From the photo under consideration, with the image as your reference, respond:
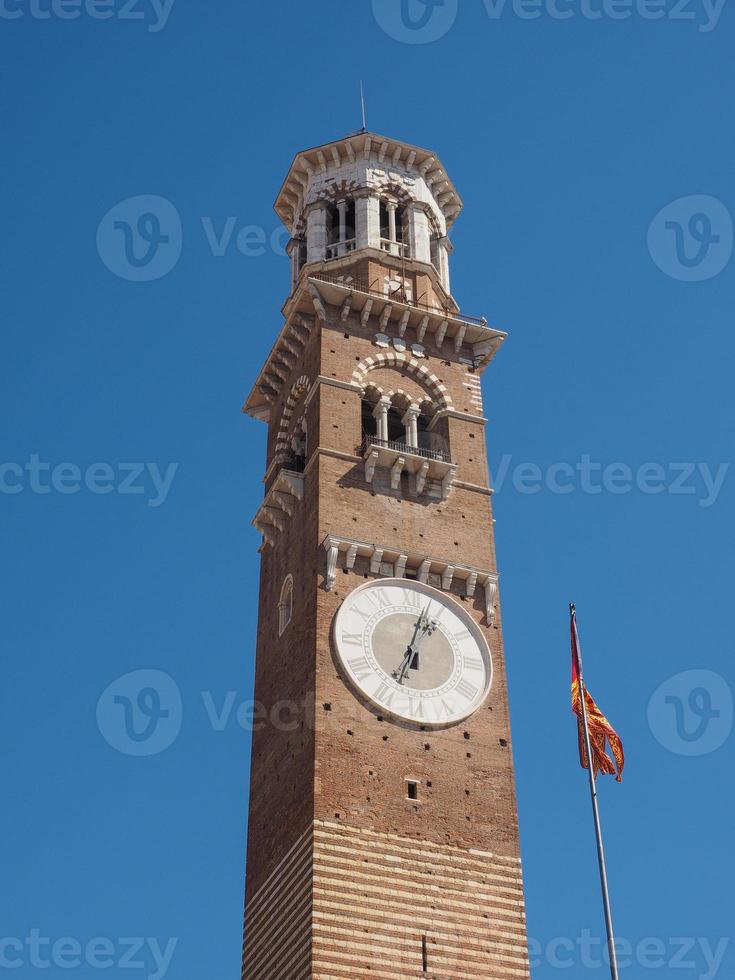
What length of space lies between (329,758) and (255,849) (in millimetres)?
4418

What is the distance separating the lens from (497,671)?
150ft

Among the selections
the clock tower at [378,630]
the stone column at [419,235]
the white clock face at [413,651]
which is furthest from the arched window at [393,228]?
the white clock face at [413,651]

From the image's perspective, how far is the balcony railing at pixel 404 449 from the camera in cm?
4875

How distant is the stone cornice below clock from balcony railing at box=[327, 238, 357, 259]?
47.7 feet

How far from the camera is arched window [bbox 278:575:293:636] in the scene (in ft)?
155

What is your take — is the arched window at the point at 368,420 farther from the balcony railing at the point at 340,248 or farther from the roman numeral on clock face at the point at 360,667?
the roman numeral on clock face at the point at 360,667

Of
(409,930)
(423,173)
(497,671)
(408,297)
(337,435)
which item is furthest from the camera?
(423,173)

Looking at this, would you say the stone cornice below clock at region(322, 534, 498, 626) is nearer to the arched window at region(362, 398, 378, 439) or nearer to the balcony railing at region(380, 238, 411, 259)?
the arched window at region(362, 398, 378, 439)

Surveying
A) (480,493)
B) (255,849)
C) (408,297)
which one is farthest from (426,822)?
(408,297)

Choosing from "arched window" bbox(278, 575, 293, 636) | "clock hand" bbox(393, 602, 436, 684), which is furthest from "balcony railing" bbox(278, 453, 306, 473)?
"clock hand" bbox(393, 602, 436, 684)

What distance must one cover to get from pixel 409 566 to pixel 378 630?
2.69 meters

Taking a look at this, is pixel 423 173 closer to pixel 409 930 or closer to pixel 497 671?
pixel 497 671

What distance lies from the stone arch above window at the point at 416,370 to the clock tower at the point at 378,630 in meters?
0.06

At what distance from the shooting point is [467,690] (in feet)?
147
